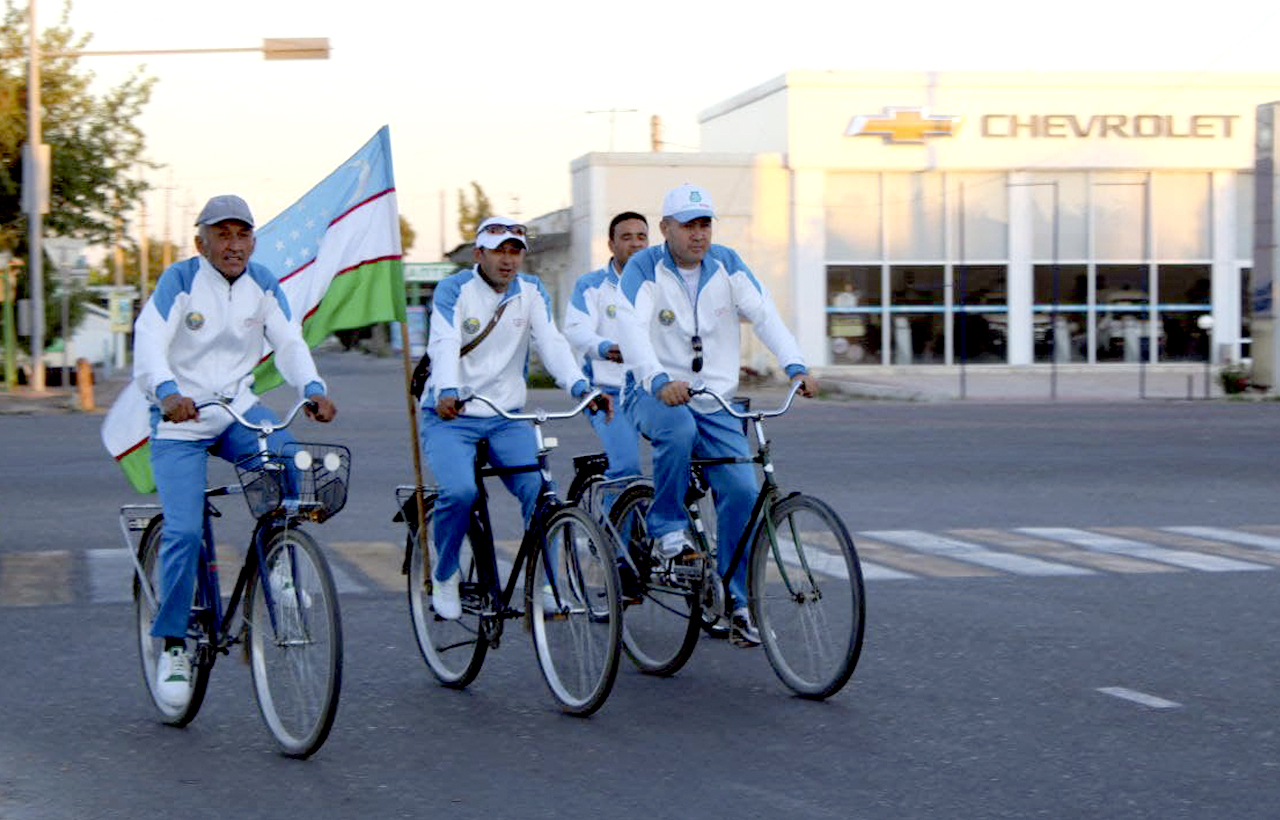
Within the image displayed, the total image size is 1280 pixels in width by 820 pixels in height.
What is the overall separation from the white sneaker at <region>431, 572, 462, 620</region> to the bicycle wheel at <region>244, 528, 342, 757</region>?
118 cm

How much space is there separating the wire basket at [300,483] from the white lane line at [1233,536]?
7740 millimetres

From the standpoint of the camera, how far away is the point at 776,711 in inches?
278

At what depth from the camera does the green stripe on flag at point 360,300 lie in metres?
8.30

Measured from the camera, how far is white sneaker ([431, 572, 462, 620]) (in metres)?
7.54

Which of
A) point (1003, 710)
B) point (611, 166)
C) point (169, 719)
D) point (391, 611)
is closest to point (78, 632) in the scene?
point (391, 611)

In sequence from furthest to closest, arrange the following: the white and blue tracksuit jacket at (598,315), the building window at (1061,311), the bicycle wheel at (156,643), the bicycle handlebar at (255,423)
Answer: the building window at (1061,311), the white and blue tracksuit jacket at (598,315), the bicycle wheel at (156,643), the bicycle handlebar at (255,423)

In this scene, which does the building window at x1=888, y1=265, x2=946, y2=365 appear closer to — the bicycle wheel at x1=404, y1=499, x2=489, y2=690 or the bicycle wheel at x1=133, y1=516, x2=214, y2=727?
the bicycle wheel at x1=404, y1=499, x2=489, y2=690

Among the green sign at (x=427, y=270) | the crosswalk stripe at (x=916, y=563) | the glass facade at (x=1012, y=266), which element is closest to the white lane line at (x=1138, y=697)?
the crosswalk stripe at (x=916, y=563)

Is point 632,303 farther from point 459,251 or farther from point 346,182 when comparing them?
point 459,251

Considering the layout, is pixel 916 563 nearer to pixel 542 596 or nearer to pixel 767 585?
pixel 767 585

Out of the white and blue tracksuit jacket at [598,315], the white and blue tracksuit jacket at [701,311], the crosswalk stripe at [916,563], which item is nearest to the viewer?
the white and blue tracksuit jacket at [701,311]

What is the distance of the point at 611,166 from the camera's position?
46.8 meters

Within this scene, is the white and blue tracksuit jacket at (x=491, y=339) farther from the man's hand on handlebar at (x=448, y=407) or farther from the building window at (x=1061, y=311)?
the building window at (x=1061, y=311)

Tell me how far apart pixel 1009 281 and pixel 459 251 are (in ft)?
86.4
